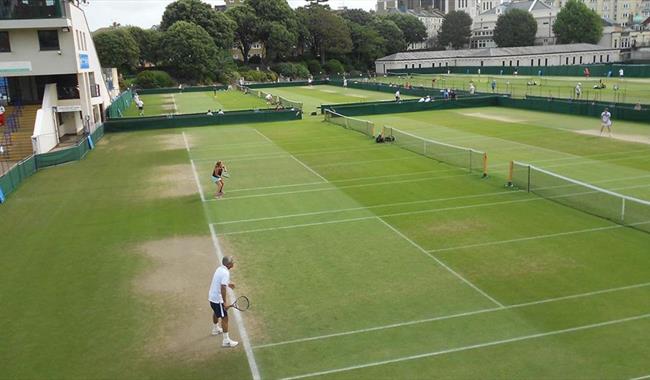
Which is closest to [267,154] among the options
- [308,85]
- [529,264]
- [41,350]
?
A: [529,264]

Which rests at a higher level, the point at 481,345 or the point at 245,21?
the point at 245,21

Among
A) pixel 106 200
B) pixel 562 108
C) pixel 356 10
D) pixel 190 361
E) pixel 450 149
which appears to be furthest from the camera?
pixel 356 10

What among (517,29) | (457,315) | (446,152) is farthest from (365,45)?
(457,315)

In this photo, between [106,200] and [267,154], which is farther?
[267,154]

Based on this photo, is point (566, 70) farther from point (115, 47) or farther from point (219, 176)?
point (219, 176)

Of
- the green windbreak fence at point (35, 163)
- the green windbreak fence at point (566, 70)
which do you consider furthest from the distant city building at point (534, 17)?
the green windbreak fence at point (35, 163)

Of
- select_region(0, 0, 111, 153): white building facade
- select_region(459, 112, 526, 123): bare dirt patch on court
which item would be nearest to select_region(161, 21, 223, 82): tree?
select_region(0, 0, 111, 153): white building facade

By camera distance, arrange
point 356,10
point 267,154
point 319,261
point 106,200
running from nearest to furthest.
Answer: point 319,261
point 106,200
point 267,154
point 356,10

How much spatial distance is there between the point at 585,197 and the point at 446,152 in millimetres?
10875

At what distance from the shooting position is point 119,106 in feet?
225

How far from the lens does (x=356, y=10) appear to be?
158 metres

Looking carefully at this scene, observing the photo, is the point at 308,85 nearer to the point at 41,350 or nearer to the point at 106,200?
the point at 106,200

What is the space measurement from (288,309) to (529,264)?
23.0 ft

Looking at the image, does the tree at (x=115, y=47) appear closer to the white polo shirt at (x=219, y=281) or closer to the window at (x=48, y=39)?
the window at (x=48, y=39)
